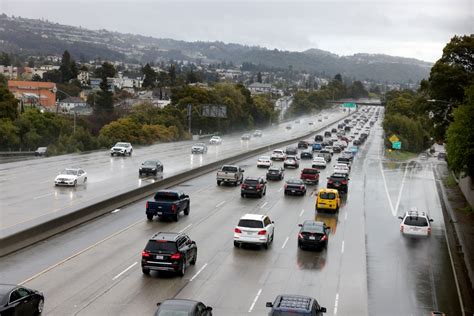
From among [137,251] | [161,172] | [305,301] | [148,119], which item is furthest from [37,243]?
[148,119]

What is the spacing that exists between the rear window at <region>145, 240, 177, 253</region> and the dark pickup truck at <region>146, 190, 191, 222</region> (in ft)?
42.3

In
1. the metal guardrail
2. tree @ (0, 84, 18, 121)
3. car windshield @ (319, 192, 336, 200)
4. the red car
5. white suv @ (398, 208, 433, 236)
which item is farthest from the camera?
tree @ (0, 84, 18, 121)

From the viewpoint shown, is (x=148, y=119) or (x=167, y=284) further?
(x=148, y=119)

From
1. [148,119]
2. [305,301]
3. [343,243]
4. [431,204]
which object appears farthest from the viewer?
[148,119]

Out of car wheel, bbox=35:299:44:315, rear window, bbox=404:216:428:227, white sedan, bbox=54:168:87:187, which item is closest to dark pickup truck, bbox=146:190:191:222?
rear window, bbox=404:216:428:227

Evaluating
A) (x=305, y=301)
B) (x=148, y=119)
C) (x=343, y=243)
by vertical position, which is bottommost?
(x=148, y=119)

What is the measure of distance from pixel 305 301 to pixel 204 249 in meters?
14.1

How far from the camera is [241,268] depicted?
90.6 feet

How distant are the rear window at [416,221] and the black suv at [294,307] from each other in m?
20.9

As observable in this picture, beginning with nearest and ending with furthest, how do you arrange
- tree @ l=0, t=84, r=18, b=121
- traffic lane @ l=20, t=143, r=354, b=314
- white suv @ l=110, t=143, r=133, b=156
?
traffic lane @ l=20, t=143, r=354, b=314 → white suv @ l=110, t=143, r=133, b=156 → tree @ l=0, t=84, r=18, b=121

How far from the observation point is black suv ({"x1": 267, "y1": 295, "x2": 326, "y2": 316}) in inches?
648

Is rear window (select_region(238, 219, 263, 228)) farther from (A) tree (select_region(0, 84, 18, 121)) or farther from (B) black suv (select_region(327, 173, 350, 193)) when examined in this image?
(A) tree (select_region(0, 84, 18, 121))

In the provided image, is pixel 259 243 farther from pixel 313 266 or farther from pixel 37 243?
pixel 37 243

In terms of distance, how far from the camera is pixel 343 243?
34156mm
